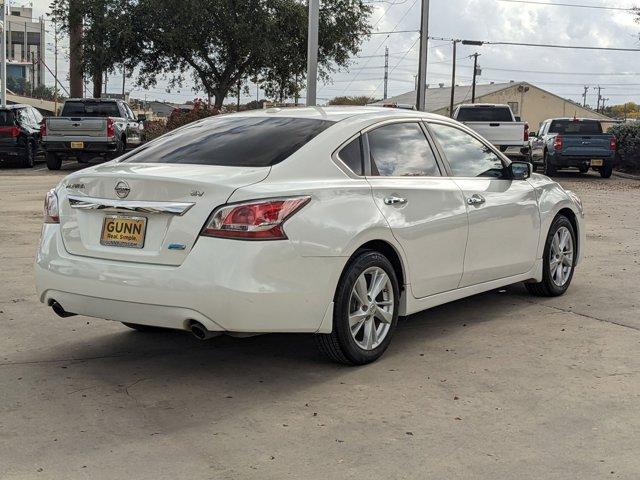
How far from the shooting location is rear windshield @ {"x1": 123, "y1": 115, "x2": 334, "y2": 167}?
513 centimetres

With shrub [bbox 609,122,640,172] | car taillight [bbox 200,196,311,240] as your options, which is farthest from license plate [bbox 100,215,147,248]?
shrub [bbox 609,122,640,172]

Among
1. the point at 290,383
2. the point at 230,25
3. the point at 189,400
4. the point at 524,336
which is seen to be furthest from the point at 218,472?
the point at 230,25

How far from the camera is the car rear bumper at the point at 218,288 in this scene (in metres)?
4.53

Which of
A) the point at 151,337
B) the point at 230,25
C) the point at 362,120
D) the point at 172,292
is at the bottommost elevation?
the point at 151,337

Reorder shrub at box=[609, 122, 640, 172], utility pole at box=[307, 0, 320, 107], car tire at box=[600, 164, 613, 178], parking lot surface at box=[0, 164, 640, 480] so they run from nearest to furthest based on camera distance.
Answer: parking lot surface at box=[0, 164, 640, 480]
utility pole at box=[307, 0, 320, 107]
car tire at box=[600, 164, 613, 178]
shrub at box=[609, 122, 640, 172]

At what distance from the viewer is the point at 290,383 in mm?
4945

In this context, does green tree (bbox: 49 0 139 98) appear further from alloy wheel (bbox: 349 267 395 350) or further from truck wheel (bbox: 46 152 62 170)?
alloy wheel (bbox: 349 267 395 350)

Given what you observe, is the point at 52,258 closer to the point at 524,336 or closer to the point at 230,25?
the point at 524,336

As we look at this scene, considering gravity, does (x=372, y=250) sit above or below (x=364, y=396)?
above

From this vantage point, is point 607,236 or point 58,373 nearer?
point 58,373

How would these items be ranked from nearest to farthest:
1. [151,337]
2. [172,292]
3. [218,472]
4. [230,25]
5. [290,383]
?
[218,472], [172,292], [290,383], [151,337], [230,25]

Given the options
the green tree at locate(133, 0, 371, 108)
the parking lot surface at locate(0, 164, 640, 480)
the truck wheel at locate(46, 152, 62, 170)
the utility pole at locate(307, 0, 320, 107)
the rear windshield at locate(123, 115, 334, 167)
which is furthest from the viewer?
the green tree at locate(133, 0, 371, 108)

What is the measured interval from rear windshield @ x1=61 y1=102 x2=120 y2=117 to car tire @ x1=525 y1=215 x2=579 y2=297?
1819 cm

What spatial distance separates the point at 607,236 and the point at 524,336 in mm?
6060
